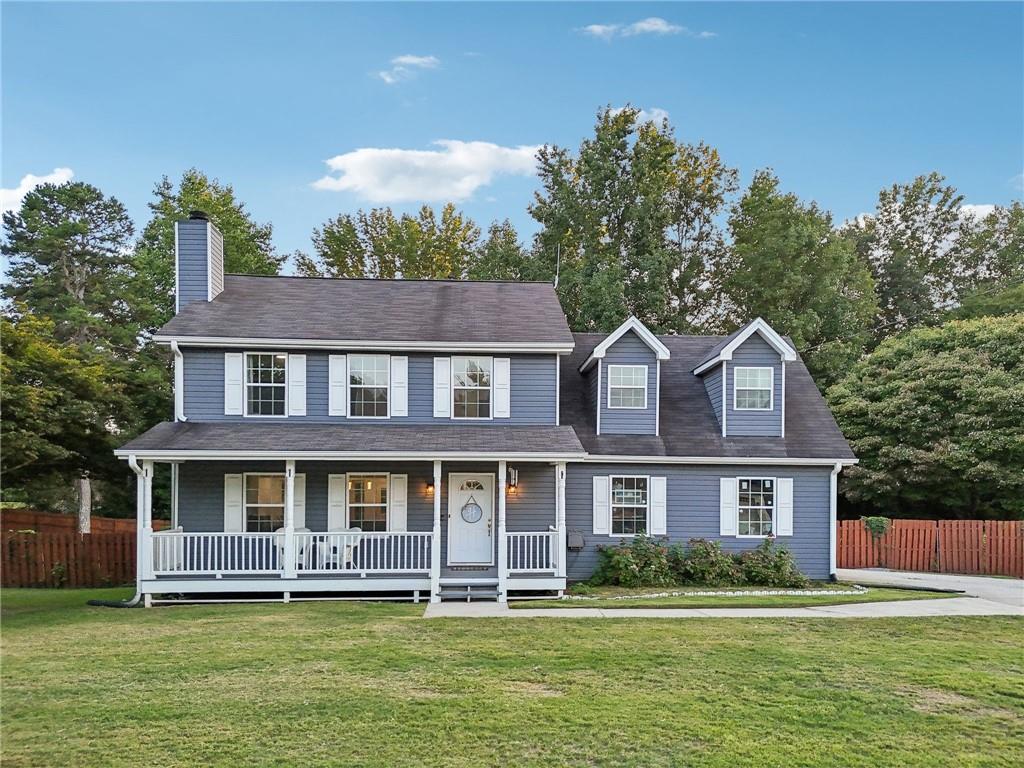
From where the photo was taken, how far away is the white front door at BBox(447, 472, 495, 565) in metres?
15.4

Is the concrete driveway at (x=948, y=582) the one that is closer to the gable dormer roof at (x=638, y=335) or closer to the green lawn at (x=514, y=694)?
the green lawn at (x=514, y=694)

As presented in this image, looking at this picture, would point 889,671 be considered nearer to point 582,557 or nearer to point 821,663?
point 821,663

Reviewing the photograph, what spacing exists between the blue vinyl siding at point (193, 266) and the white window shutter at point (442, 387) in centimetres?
586

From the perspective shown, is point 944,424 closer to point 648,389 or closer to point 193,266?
point 648,389

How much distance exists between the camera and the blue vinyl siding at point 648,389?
16.5 metres

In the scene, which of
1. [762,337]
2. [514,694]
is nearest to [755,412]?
[762,337]

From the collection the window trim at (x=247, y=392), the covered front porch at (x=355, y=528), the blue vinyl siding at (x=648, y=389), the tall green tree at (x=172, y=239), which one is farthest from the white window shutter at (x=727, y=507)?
the tall green tree at (x=172, y=239)

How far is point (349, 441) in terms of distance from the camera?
45.8 ft

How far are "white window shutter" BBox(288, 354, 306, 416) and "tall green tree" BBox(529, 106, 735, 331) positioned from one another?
15.1 metres

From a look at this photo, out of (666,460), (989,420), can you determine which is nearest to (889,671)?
(666,460)

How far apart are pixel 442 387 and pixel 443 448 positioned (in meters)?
2.31

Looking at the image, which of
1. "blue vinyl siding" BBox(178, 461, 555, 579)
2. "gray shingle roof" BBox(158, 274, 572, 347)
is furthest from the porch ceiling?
"gray shingle roof" BBox(158, 274, 572, 347)

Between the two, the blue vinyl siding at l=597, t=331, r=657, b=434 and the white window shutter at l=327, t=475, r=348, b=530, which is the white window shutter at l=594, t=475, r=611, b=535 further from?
the white window shutter at l=327, t=475, r=348, b=530

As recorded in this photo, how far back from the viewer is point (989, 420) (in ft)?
68.0
